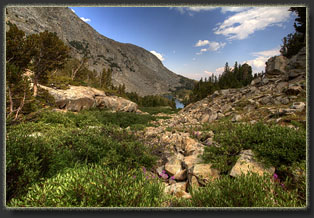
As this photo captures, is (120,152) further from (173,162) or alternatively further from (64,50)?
(64,50)

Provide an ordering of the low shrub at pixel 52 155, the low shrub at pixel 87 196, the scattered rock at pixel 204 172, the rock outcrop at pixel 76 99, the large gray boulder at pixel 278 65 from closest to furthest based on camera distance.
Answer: the low shrub at pixel 87 196
the low shrub at pixel 52 155
the scattered rock at pixel 204 172
the rock outcrop at pixel 76 99
the large gray boulder at pixel 278 65

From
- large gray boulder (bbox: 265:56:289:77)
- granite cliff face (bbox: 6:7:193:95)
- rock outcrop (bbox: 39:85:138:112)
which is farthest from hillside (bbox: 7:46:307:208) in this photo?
granite cliff face (bbox: 6:7:193:95)

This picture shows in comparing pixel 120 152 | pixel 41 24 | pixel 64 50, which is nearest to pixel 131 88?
pixel 41 24

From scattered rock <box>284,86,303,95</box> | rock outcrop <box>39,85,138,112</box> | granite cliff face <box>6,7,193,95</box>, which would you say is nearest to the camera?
scattered rock <box>284,86,303,95</box>

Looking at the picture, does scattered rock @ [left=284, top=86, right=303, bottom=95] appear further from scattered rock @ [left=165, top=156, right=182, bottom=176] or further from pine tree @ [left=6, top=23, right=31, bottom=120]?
pine tree @ [left=6, top=23, right=31, bottom=120]

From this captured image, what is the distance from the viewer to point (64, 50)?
12.7 meters

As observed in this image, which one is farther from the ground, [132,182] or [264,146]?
[264,146]

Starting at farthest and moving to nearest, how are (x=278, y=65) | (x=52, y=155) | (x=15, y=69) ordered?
(x=278, y=65) < (x=15, y=69) < (x=52, y=155)

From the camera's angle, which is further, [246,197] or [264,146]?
[264,146]

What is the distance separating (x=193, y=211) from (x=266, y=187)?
1.15 m

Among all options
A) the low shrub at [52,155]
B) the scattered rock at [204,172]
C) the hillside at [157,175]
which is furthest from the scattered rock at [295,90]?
the low shrub at [52,155]

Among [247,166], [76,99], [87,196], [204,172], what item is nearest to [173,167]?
[204,172]

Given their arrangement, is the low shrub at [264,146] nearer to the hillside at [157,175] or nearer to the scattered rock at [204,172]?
the hillside at [157,175]

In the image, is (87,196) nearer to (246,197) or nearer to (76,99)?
(246,197)
